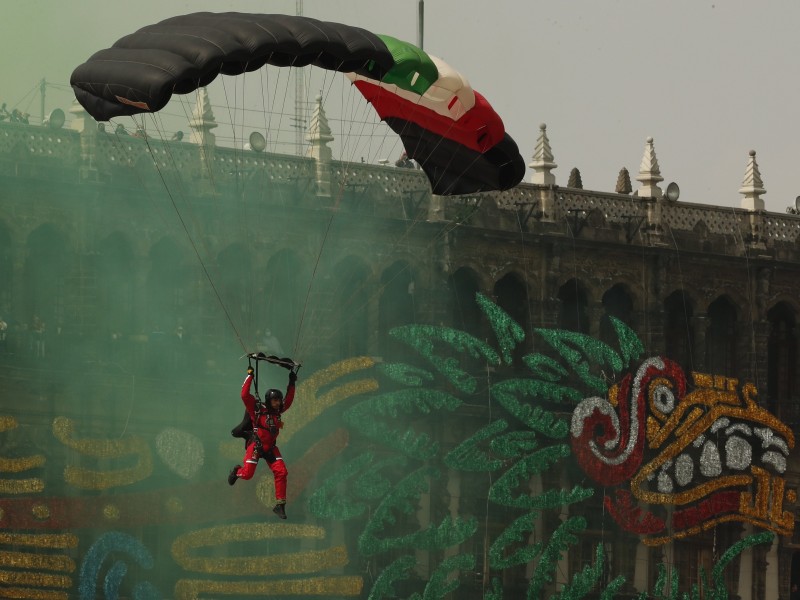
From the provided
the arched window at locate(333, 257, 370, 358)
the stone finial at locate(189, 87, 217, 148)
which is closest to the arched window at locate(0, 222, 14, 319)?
the stone finial at locate(189, 87, 217, 148)

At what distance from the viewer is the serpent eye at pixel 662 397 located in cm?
6384

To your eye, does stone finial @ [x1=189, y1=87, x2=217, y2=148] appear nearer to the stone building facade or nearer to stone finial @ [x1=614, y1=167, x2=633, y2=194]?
the stone building facade

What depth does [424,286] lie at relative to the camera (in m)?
62.4

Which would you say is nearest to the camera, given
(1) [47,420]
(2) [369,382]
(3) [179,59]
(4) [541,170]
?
(3) [179,59]

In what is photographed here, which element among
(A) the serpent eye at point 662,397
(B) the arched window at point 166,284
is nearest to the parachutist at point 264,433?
(B) the arched window at point 166,284

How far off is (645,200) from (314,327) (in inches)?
391

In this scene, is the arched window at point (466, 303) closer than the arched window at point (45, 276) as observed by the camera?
Answer: No

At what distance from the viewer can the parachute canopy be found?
140ft

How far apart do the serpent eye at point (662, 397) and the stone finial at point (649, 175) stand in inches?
186

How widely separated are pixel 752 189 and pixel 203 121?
15.8 m

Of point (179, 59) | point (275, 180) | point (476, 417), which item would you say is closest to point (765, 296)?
point (476, 417)

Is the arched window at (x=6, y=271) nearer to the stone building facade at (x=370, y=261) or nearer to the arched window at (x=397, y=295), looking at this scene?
the stone building facade at (x=370, y=261)

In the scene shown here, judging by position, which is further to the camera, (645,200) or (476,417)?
(645,200)

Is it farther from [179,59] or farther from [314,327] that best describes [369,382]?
[179,59]
